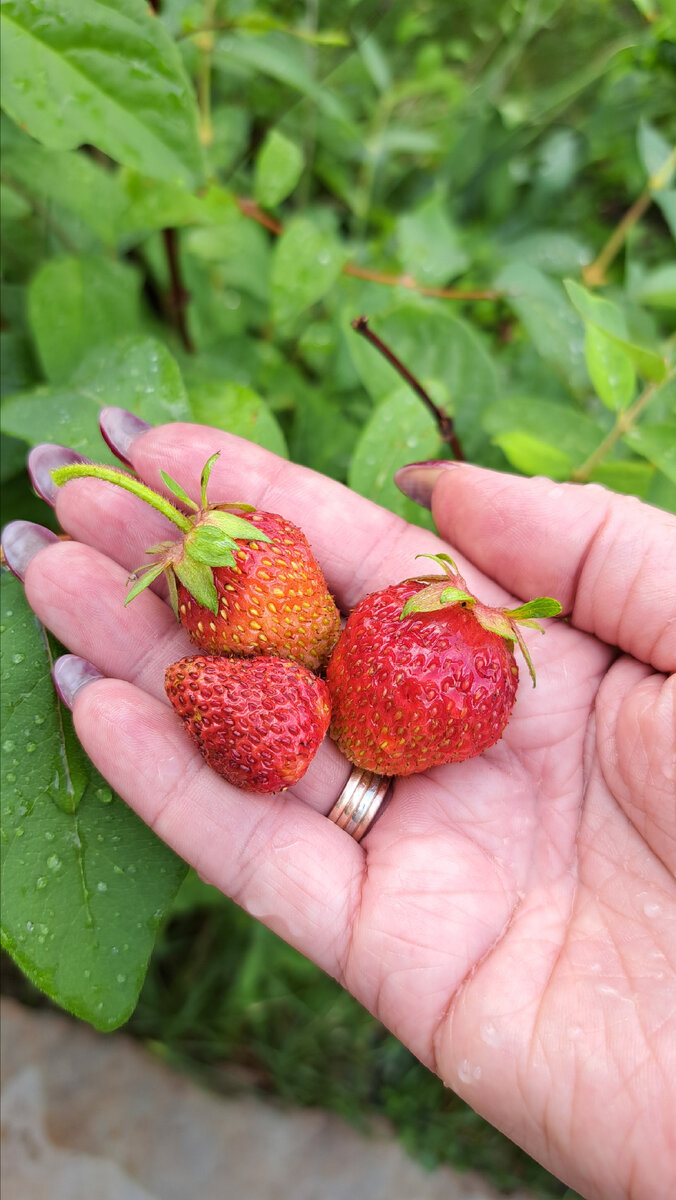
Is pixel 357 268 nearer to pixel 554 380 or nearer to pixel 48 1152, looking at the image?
pixel 554 380

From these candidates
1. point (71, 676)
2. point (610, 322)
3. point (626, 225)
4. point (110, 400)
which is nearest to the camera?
point (71, 676)

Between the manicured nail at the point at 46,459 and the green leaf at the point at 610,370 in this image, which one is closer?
the manicured nail at the point at 46,459

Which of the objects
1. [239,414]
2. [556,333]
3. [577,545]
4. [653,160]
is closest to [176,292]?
[239,414]

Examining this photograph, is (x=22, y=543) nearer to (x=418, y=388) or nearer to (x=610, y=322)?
(x=418, y=388)

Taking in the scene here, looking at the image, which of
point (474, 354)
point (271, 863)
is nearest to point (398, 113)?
point (474, 354)

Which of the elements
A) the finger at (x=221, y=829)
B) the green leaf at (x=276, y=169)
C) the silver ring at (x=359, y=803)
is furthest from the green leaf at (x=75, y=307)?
the silver ring at (x=359, y=803)

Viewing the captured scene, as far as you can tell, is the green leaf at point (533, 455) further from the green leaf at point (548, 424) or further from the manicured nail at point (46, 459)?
the manicured nail at point (46, 459)
